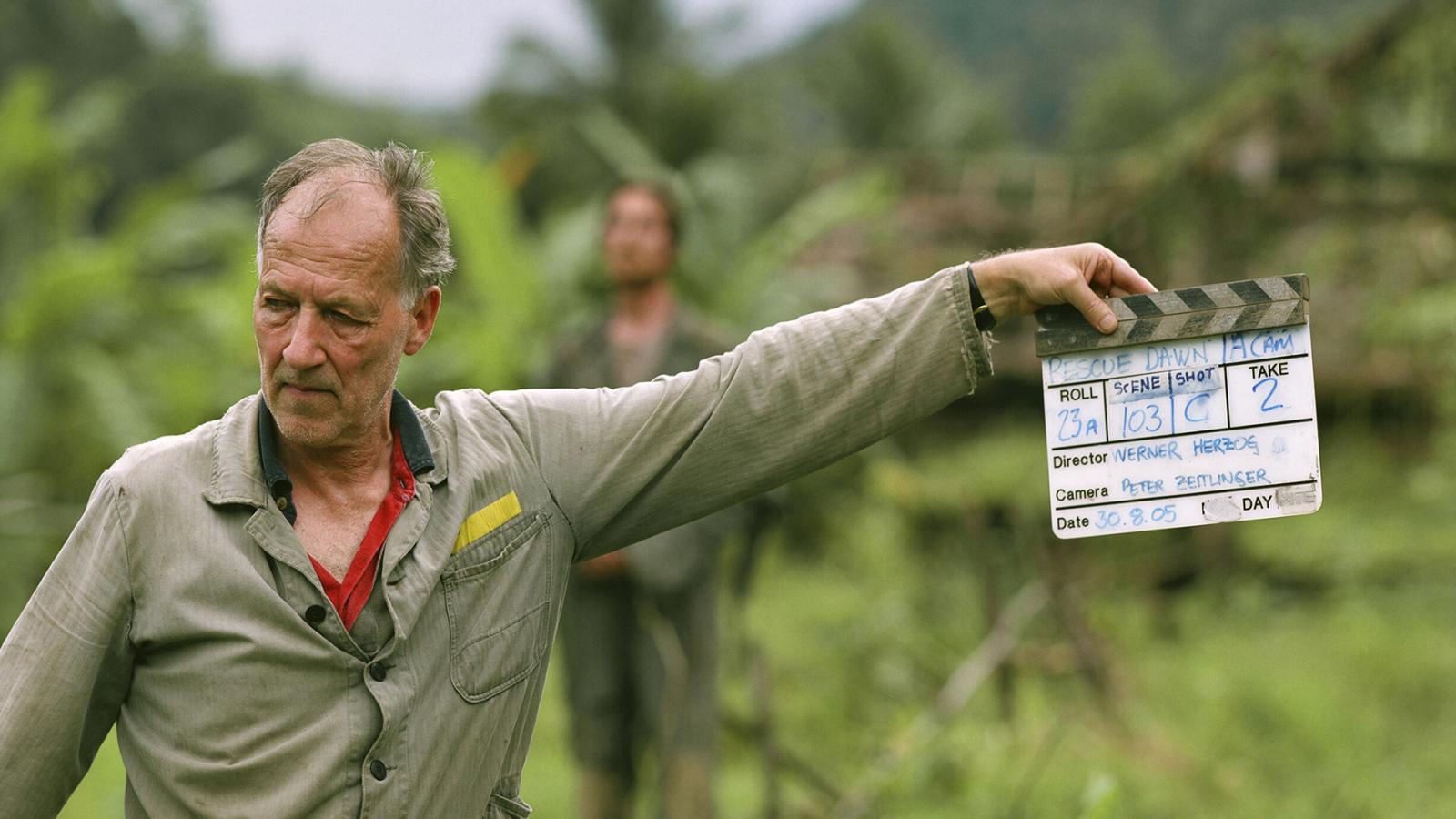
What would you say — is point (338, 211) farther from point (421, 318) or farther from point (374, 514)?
point (374, 514)

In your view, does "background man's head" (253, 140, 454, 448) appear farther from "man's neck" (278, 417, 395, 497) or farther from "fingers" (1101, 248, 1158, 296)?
"fingers" (1101, 248, 1158, 296)

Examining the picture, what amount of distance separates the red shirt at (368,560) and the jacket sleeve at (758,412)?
0.62 feet

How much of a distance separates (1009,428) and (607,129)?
167 inches

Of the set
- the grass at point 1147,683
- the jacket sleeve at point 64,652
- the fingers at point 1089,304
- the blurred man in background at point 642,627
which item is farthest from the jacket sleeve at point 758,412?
the blurred man in background at point 642,627

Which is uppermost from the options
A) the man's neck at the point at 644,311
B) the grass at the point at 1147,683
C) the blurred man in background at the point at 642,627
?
the man's neck at the point at 644,311

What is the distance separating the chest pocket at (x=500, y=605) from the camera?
1.84 meters

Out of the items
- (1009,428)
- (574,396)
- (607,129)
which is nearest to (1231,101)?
(607,129)

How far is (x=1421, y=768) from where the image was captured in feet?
15.4

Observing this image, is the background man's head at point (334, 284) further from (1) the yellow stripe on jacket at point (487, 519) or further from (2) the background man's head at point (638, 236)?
(2) the background man's head at point (638, 236)

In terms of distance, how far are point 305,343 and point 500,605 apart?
0.42m

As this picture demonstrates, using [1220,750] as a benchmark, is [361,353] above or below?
above

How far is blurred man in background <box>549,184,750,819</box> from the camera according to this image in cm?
421

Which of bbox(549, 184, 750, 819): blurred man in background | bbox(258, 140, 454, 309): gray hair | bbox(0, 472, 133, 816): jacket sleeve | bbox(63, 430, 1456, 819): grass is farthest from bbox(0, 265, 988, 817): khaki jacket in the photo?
bbox(549, 184, 750, 819): blurred man in background

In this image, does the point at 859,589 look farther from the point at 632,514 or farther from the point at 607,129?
the point at 632,514
